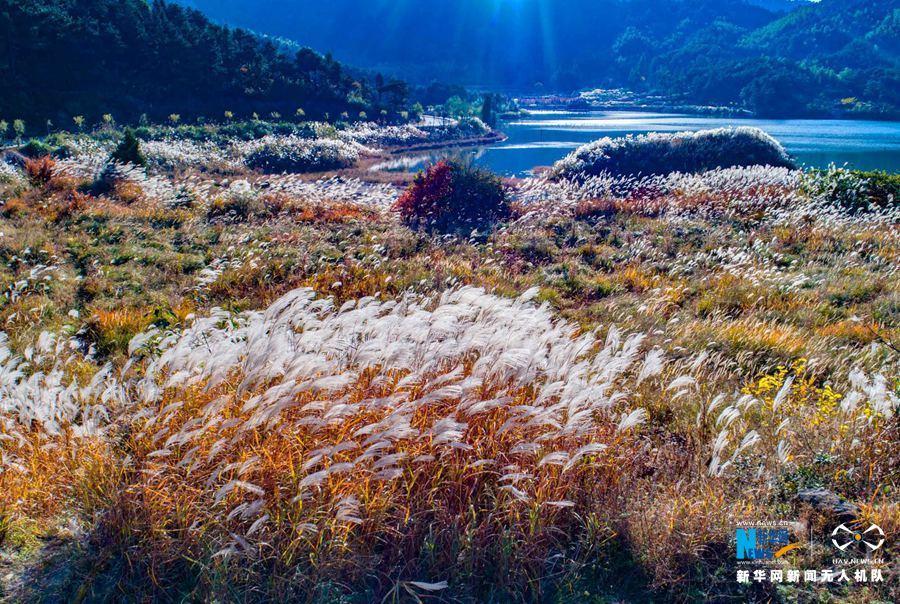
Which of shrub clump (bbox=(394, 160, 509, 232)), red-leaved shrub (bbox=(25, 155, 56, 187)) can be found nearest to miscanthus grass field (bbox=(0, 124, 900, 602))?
shrub clump (bbox=(394, 160, 509, 232))

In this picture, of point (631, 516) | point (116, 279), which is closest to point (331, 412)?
point (631, 516)

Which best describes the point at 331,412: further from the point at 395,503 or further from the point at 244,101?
the point at 244,101

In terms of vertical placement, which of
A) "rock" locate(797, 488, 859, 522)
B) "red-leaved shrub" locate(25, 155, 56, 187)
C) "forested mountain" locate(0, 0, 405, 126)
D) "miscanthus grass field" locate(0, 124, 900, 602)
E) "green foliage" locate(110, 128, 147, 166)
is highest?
"forested mountain" locate(0, 0, 405, 126)

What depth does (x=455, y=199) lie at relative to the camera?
15.8 meters

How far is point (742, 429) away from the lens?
126 inches

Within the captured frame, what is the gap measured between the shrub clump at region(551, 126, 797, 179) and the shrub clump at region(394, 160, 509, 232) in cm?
840

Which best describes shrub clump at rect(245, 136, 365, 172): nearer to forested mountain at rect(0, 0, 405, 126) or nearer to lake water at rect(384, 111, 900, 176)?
lake water at rect(384, 111, 900, 176)

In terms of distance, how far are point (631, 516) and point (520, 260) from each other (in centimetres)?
782

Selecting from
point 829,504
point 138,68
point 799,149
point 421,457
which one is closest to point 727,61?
point 799,149

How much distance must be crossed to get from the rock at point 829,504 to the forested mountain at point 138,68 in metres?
39.4

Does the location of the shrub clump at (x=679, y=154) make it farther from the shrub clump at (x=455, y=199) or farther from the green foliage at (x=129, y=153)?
the green foliage at (x=129, y=153)

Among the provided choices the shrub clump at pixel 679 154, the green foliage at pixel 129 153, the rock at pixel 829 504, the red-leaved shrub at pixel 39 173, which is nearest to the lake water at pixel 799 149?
the shrub clump at pixel 679 154

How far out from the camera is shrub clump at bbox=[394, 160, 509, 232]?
1460 cm

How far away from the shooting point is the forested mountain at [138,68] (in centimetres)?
3428
